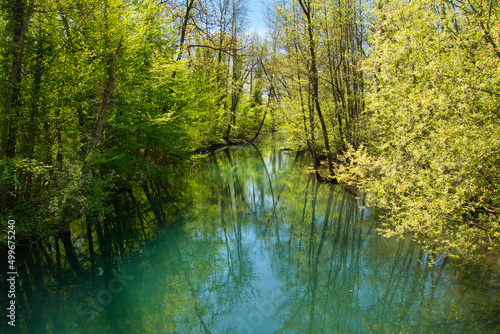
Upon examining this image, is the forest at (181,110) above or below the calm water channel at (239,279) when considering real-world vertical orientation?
above

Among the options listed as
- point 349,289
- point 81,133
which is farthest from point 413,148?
point 81,133

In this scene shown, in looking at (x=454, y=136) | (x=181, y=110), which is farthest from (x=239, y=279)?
(x=181, y=110)

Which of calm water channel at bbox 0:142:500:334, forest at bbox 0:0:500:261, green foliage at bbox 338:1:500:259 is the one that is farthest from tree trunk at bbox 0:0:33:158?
green foliage at bbox 338:1:500:259

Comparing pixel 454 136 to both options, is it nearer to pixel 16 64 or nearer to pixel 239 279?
pixel 239 279

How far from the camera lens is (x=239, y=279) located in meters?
7.75

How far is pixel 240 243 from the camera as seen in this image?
9.88 meters

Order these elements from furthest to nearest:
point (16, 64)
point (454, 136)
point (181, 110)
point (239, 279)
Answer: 1. point (181, 110)
2. point (239, 279)
3. point (16, 64)
4. point (454, 136)

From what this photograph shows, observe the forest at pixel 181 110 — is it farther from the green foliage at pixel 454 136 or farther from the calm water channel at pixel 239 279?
the calm water channel at pixel 239 279

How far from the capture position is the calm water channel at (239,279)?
233 inches

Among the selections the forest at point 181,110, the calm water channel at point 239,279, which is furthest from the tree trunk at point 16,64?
the calm water channel at point 239,279

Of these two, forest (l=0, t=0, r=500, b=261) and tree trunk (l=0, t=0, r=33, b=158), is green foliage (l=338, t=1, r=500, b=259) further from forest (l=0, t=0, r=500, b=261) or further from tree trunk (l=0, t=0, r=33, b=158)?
tree trunk (l=0, t=0, r=33, b=158)

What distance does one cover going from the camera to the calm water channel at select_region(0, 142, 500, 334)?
19.5 feet

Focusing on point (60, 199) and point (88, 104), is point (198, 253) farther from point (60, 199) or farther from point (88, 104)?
point (88, 104)

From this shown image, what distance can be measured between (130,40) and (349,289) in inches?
405
